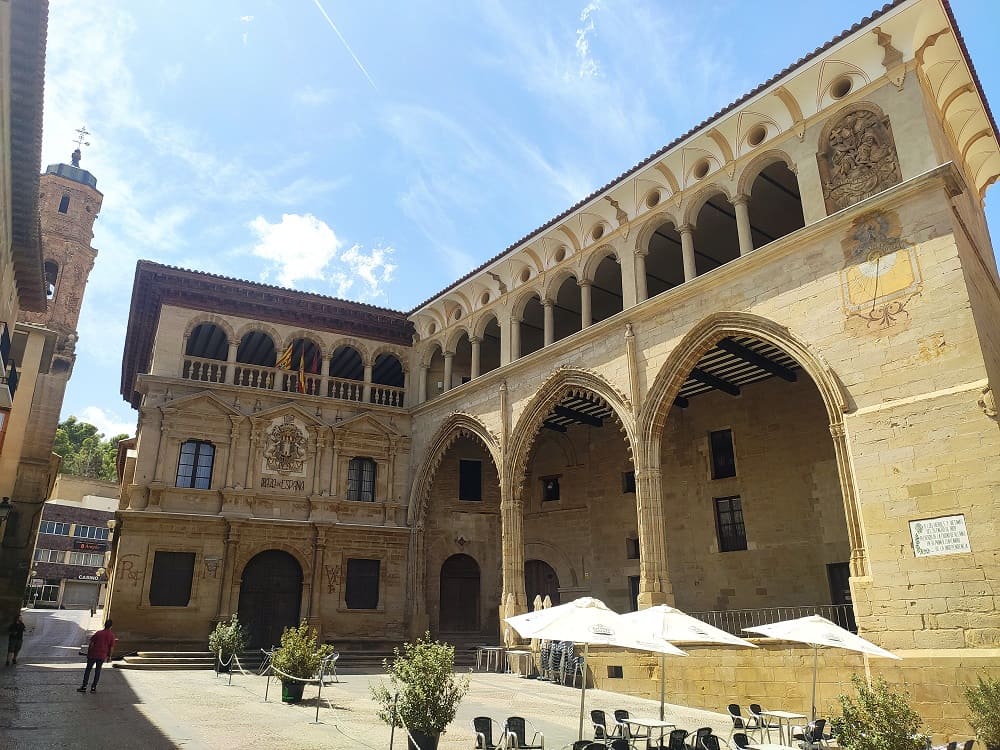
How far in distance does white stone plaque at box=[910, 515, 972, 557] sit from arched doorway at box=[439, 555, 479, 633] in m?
15.7

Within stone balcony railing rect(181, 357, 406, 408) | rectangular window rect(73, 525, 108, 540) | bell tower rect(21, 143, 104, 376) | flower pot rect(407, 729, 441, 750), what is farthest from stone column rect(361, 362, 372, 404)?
rectangular window rect(73, 525, 108, 540)

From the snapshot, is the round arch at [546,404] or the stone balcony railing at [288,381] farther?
the stone balcony railing at [288,381]

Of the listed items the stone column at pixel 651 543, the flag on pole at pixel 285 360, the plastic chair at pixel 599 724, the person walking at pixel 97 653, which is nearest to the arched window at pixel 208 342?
the flag on pole at pixel 285 360

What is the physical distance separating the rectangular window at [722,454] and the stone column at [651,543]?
5019mm

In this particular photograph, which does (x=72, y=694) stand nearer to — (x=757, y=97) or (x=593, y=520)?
(x=593, y=520)

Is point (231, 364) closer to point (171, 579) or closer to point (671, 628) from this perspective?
point (171, 579)

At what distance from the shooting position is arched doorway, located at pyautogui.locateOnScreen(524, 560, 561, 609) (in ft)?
77.4

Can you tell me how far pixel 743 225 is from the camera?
48.6ft

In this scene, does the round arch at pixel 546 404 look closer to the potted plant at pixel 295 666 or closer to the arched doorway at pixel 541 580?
the arched doorway at pixel 541 580

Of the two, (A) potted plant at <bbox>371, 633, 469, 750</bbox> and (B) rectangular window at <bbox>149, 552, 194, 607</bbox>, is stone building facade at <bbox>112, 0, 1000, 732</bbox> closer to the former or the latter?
(B) rectangular window at <bbox>149, 552, 194, 607</bbox>

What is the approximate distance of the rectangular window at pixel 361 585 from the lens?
2195 cm

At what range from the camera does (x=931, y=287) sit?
11539 mm

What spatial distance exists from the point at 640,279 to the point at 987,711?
1110cm

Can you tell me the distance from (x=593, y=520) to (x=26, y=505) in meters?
21.5
